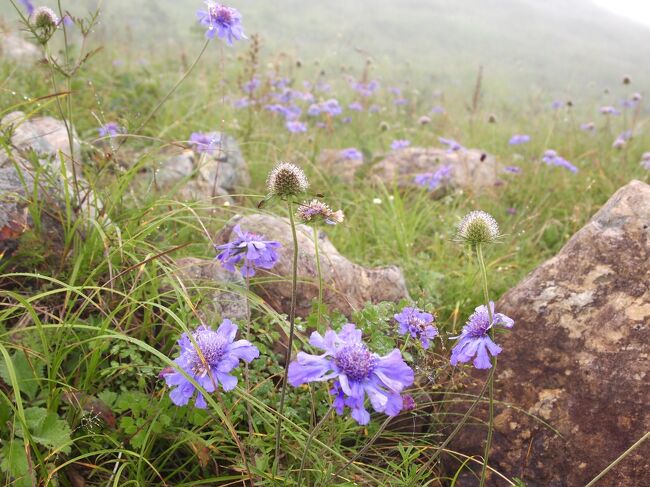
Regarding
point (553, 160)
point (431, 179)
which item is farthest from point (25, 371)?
point (553, 160)

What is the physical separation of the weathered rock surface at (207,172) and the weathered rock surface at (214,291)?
3.26 ft

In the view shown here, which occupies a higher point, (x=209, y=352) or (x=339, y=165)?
(x=209, y=352)

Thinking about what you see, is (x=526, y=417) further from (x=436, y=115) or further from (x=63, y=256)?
(x=436, y=115)

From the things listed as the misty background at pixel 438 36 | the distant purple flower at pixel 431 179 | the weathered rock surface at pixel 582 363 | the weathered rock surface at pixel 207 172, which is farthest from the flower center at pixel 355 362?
the misty background at pixel 438 36

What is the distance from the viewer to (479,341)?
1.18 m

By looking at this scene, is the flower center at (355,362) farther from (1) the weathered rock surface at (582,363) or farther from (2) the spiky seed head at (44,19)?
(2) the spiky seed head at (44,19)

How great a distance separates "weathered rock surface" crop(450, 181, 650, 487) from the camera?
1517 mm

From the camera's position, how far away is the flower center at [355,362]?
3.24 ft

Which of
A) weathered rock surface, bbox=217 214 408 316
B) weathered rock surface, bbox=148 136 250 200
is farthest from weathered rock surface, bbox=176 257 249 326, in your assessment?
weathered rock surface, bbox=148 136 250 200

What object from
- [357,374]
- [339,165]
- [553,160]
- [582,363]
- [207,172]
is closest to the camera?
[357,374]

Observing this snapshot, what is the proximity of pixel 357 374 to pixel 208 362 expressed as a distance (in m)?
0.38

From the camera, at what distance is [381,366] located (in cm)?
100

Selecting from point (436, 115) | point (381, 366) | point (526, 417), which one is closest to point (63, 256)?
point (381, 366)

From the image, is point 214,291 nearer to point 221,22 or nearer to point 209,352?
point 209,352
